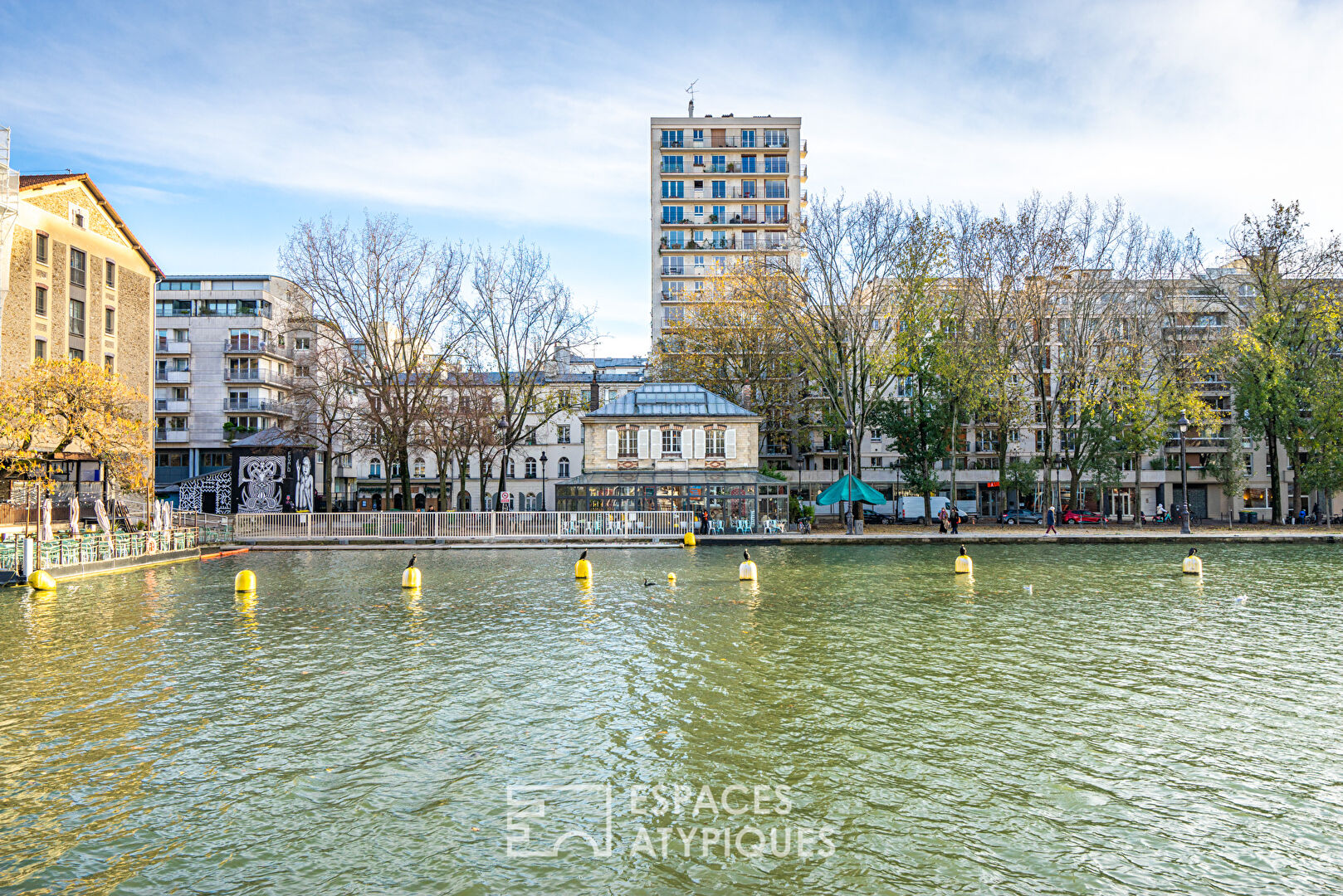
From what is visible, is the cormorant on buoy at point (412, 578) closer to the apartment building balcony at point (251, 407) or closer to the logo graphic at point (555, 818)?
the logo graphic at point (555, 818)

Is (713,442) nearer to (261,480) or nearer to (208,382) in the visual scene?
(261,480)

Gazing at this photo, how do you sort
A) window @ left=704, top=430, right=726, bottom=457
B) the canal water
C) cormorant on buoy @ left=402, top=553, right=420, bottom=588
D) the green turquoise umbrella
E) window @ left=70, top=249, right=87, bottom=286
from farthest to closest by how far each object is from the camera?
window @ left=704, top=430, right=726, bottom=457 < the green turquoise umbrella < window @ left=70, top=249, right=87, bottom=286 < cormorant on buoy @ left=402, top=553, right=420, bottom=588 < the canal water

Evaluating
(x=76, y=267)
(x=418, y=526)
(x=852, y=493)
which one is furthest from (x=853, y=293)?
(x=76, y=267)

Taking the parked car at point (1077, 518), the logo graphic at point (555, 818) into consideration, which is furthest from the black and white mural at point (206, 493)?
the parked car at point (1077, 518)

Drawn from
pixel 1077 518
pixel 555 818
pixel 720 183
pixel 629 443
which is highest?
pixel 720 183

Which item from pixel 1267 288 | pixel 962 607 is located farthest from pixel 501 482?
pixel 1267 288

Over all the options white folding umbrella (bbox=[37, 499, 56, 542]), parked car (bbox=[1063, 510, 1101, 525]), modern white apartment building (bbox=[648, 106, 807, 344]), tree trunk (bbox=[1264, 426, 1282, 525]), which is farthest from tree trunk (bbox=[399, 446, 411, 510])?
tree trunk (bbox=[1264, 426, 1282, 525])

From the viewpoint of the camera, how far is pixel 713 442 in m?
49.3

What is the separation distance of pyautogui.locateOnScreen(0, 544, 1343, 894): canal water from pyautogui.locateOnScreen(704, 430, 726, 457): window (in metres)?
28.0

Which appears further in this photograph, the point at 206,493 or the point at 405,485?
the point at 206,493

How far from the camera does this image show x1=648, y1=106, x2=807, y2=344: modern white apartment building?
79250 mm

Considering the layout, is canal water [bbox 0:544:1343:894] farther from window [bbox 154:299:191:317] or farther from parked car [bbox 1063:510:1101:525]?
window [bbox 154:299:191:317]

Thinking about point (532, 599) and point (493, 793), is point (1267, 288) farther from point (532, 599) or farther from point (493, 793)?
point (493, 793)

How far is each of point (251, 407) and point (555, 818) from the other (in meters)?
71.2
